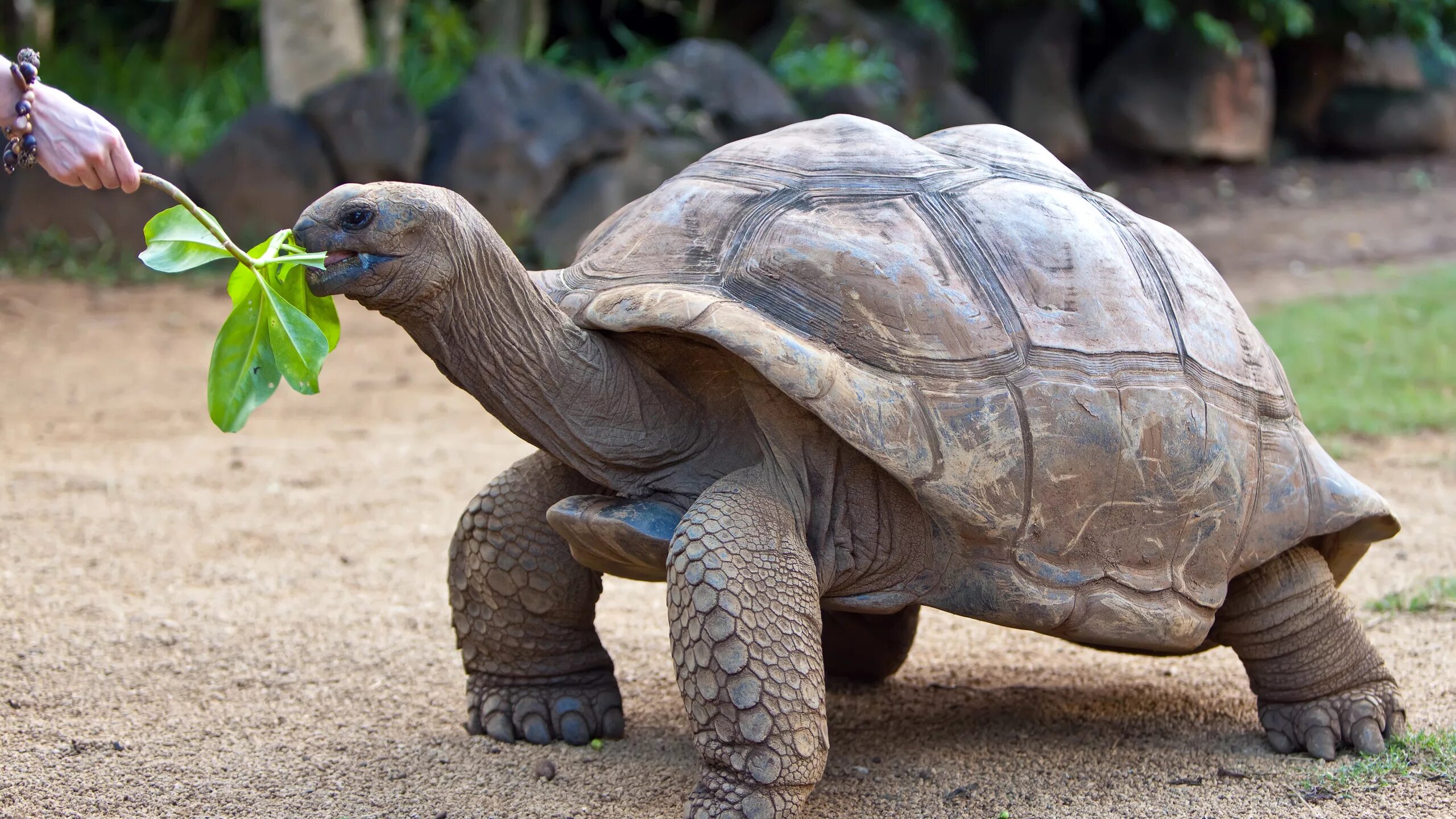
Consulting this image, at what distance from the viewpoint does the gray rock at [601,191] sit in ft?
28.8

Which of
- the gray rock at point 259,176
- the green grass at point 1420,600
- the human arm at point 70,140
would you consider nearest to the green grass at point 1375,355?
the green grass at point 1420,600

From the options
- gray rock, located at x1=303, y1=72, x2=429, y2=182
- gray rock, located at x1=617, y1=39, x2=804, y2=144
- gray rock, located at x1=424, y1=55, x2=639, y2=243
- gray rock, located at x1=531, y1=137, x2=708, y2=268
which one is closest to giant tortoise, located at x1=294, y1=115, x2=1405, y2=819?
gray rock, located at x1=531, y1=137, x2=708, y2=268

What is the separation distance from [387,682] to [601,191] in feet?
19.0

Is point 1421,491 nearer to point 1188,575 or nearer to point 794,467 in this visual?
point 1188,575

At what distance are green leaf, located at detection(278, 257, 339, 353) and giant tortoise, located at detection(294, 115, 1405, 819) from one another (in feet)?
0.21

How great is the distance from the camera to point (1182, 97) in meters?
12.0

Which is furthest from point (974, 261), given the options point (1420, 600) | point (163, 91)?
point (163, 91)

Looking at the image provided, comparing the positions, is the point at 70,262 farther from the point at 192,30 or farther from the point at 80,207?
the point at 192,30

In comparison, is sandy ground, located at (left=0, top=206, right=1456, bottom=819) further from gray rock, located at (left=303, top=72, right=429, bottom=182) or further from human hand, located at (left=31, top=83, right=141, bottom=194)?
gray rock, located at (left=303, top=72, right=429, bottom=182)

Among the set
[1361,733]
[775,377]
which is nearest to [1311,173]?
[1361,733]

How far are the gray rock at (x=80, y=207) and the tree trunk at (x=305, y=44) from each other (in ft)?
3.24

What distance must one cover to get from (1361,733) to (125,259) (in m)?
7.71

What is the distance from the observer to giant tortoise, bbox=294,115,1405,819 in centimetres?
248

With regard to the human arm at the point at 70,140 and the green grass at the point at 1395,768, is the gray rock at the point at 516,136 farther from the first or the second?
the green grass at the point at 1395,768
